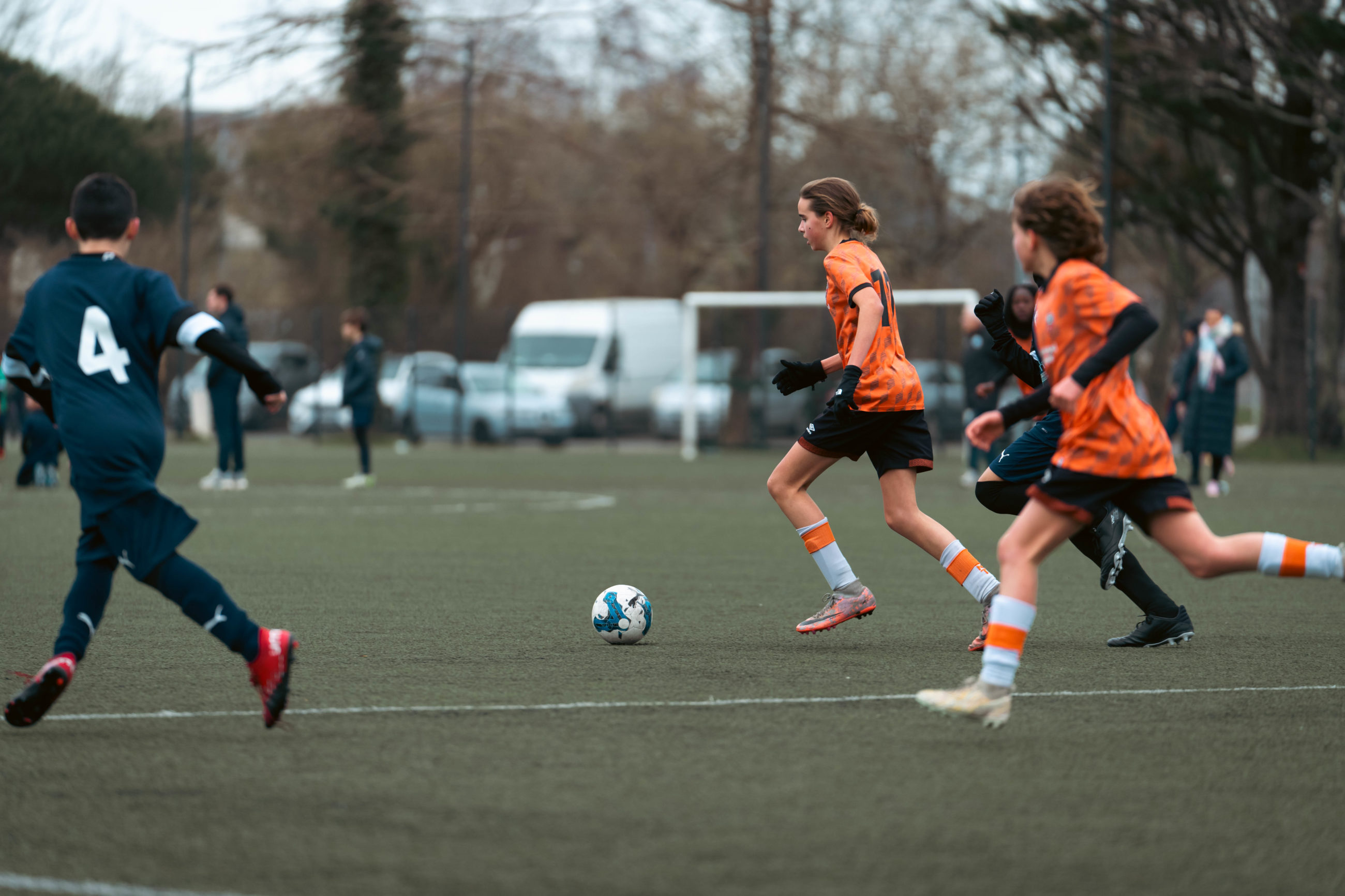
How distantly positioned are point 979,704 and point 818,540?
2.16 metres

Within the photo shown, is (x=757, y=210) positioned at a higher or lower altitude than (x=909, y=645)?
higher

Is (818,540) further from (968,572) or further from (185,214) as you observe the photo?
(185,214)

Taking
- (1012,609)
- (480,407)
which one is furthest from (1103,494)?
(480,407)

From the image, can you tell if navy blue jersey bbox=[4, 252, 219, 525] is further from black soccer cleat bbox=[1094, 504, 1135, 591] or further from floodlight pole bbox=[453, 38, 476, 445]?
floodlight pole bbox=[453, 38, 476, 445]

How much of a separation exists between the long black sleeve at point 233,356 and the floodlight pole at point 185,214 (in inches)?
1102

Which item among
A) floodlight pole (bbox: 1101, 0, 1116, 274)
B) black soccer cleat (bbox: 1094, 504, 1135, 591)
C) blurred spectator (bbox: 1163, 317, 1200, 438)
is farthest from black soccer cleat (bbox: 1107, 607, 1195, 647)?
floodlight pole (bbox: 1101, 0, 1116, 274)

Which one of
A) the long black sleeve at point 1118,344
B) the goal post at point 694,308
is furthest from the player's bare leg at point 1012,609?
the goal post at point 694,308

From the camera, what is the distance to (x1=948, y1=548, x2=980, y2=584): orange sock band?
6.86 meters

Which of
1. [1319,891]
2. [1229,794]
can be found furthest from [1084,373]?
[1319,891]

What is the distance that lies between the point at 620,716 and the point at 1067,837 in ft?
5.86

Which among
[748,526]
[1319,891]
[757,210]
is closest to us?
[1319,891]

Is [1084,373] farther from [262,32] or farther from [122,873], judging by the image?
[262,32]

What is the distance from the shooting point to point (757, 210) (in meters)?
34.2

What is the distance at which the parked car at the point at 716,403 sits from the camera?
30.5 metres
